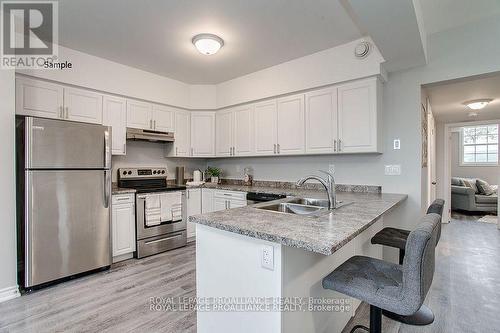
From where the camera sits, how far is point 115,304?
2211 millimetres

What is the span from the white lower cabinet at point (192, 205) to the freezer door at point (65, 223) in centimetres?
117

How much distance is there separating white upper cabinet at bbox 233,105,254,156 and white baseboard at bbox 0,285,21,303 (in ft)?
9.59

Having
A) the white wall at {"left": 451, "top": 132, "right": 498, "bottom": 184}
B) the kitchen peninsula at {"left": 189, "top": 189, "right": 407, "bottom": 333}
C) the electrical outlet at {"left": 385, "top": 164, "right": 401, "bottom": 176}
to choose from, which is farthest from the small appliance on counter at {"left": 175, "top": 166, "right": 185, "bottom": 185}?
the white wall at {"left": 451, "top": 132, "right": 498, "bottom": 184}

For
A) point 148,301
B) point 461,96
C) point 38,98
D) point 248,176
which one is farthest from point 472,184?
point 38,98

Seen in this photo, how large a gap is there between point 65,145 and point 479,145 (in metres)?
10.8

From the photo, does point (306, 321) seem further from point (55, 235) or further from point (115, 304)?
point (55, 235)

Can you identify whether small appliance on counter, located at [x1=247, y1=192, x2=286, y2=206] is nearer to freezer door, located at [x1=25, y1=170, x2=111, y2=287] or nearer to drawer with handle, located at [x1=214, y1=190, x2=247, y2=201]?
drawer with handle, located at [x1=214, y1=190, x2=247, y2=201]

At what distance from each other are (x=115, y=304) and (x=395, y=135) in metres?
3.33

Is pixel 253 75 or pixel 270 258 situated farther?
pixel 253 75

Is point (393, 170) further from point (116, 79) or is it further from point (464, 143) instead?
point (464, 143)

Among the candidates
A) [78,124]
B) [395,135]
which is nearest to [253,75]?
[395,135]

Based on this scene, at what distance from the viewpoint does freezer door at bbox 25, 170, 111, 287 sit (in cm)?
239

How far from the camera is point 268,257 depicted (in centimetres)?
126

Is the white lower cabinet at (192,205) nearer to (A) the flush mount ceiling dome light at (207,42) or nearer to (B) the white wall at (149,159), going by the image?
(B) the white wall at (149,159)
